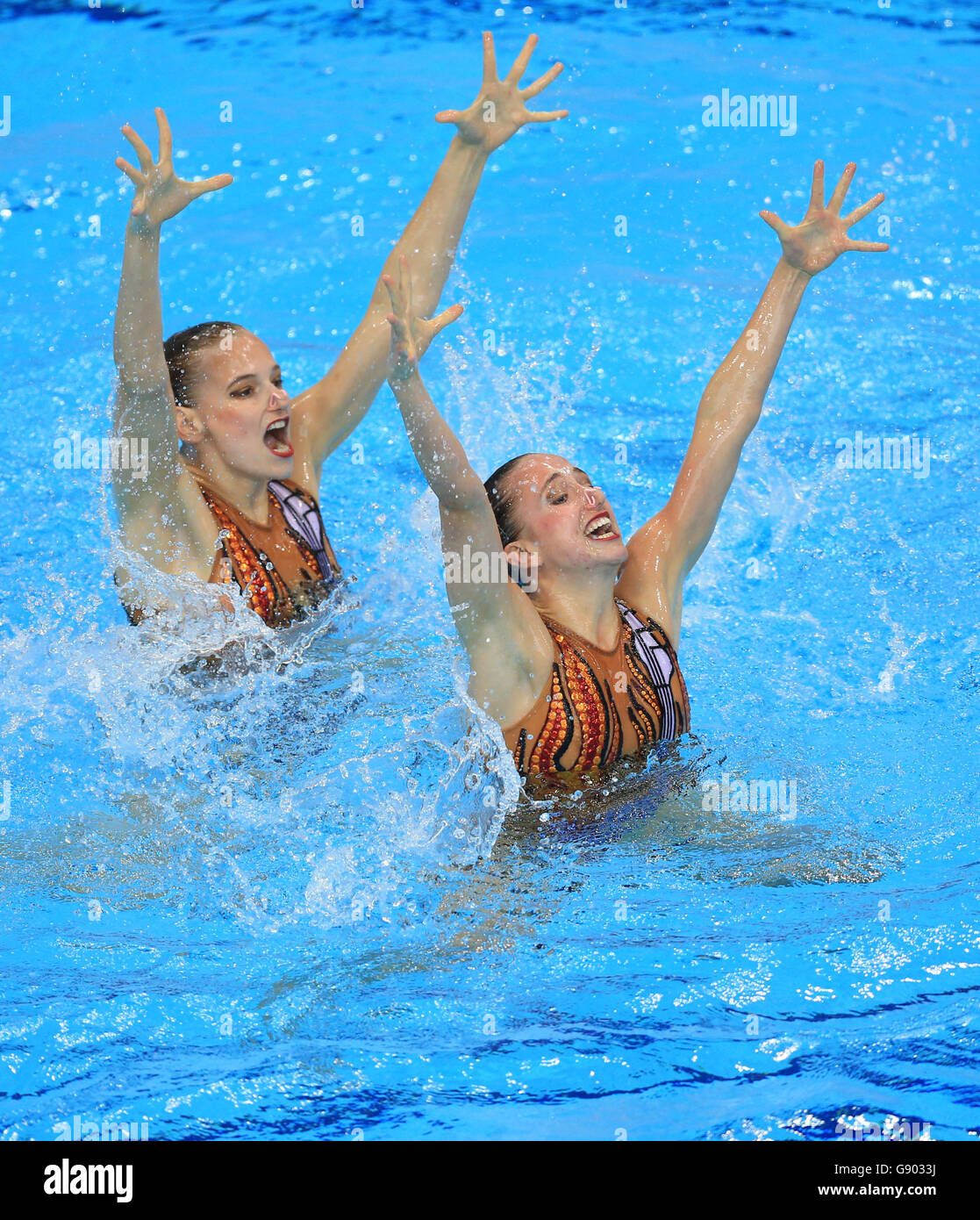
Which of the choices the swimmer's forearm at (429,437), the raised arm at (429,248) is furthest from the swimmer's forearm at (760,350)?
the swimmer's forearm at (429,437)

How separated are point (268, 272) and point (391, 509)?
2.69m

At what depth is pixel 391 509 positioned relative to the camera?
6449 millimetres

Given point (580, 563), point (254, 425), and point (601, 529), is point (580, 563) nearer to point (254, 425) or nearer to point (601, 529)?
point (601, 529)

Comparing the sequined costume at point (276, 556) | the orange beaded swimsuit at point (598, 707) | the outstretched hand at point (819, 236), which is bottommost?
the orange beaded swimsuit at point (598, 707)

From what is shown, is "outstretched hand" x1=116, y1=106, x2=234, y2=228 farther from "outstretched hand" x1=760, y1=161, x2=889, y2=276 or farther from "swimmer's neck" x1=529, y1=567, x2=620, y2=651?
"outstretched hand" x1=760, y1=161, x2=889, y2=276

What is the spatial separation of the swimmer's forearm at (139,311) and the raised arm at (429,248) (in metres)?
0.80

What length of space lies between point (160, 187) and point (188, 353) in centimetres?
88

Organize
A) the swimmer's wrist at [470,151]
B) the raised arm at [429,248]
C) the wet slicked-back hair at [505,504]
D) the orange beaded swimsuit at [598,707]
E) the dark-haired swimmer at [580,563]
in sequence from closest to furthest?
the dark-haired swimmer at [580,563] → the orange beaded swimsuit at [598,707] → the wet slicked-back hair at [505,504] → the raised arm at [429,248] → the swimmer's wrist at [470,151]

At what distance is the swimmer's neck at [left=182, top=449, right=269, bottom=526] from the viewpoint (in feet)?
15.1

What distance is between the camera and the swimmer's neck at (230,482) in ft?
15.1

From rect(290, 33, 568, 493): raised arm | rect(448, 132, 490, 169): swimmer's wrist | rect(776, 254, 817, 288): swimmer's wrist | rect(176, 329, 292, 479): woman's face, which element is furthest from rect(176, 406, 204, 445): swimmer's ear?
rect(776, 254, 817, 288): swimmer's wrist

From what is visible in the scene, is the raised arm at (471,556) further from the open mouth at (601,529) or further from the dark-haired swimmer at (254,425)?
the dark-haired swimmer at (254,425)

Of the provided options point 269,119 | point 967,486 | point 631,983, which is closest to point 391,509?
point 967,486

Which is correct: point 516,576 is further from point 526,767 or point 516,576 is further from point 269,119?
point 269,119
